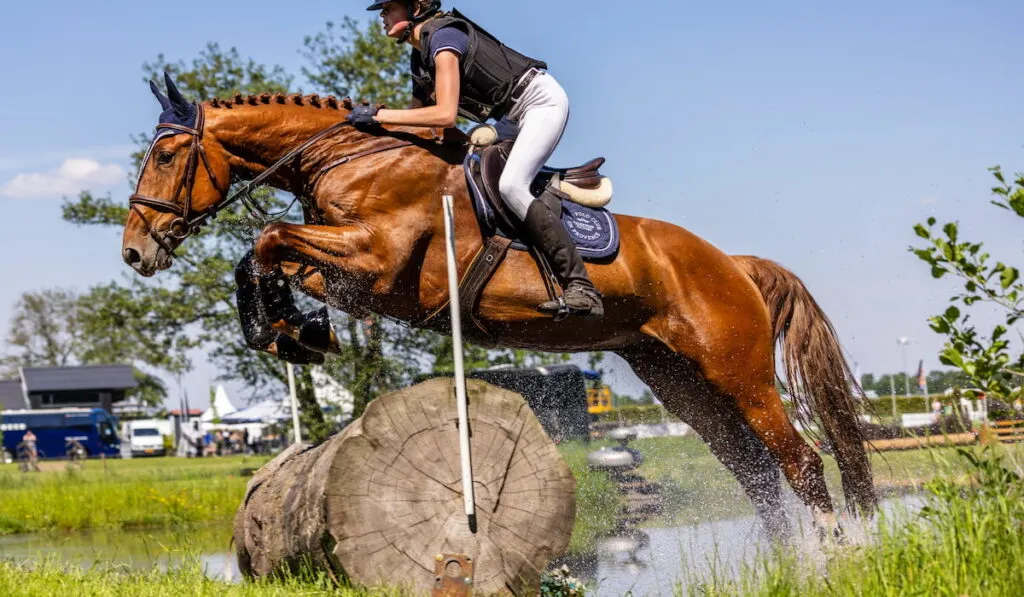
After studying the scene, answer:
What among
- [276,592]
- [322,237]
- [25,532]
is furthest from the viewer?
[25,532]

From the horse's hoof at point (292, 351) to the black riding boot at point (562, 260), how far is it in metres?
1.14

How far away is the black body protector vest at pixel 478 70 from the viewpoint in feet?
17.2

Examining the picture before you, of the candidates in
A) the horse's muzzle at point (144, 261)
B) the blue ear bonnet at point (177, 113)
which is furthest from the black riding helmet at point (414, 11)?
the horse's muzzle at point (144, 261)

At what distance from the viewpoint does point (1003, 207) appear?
392 cm

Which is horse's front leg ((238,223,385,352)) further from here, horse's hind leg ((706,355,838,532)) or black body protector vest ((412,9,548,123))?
horse's hind leg ((706,355,838,532))

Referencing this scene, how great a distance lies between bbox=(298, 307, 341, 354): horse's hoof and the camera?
508 centimetres

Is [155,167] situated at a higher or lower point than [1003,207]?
higher

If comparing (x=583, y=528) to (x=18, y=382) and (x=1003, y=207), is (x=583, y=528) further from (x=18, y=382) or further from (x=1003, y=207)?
(x=18, y=382)

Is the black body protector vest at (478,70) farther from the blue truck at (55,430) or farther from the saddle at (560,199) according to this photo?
the blue truck at (55,430)

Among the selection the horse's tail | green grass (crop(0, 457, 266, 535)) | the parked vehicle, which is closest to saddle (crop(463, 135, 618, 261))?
the horse's tail

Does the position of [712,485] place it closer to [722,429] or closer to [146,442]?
[722,429]

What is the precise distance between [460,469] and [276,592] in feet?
3.01

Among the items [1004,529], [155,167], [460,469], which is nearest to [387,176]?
[155,167]

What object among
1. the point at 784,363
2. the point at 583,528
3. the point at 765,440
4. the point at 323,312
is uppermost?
the point at 323,312
